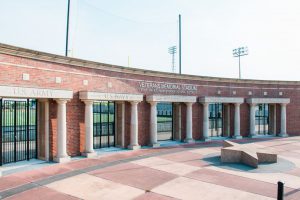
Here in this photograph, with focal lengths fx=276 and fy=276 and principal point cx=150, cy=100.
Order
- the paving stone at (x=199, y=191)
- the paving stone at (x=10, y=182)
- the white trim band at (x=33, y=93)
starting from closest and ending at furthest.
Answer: the paving stone at (x=199, y=191), the paving stone at (x=10, y=182), the white trim band at (x=33, y=93)

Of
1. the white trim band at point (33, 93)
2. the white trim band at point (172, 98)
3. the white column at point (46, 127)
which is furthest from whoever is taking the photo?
the white trim band at point (172, 98)

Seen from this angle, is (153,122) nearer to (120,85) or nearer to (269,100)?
(120,85)

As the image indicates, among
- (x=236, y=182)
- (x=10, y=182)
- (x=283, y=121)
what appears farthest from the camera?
(x=283, y=121)

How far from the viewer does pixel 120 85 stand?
19.7 metres

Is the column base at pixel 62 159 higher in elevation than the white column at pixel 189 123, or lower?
lower

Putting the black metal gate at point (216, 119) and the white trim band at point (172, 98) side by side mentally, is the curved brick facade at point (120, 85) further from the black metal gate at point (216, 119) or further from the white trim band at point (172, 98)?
the black metal gate at point (216, 119)

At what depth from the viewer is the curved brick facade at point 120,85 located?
46.8 feet

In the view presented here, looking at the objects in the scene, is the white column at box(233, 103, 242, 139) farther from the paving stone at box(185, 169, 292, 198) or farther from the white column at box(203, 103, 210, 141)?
the paving stone at box(185, 169, 292, 198)

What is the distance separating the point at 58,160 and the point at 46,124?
2.19 meters

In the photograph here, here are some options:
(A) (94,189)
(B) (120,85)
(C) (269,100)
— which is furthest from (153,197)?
(C) (269,100)

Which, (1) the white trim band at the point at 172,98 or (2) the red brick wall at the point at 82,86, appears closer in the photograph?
(2) the red brick wall at the point at 82,86

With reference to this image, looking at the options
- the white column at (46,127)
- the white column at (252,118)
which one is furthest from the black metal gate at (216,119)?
the white column at (46,127)

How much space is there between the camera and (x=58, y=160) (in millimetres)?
15719

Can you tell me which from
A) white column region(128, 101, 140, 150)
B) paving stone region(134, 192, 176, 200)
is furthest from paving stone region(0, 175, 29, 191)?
white column region(128, 101, 140, 150)
